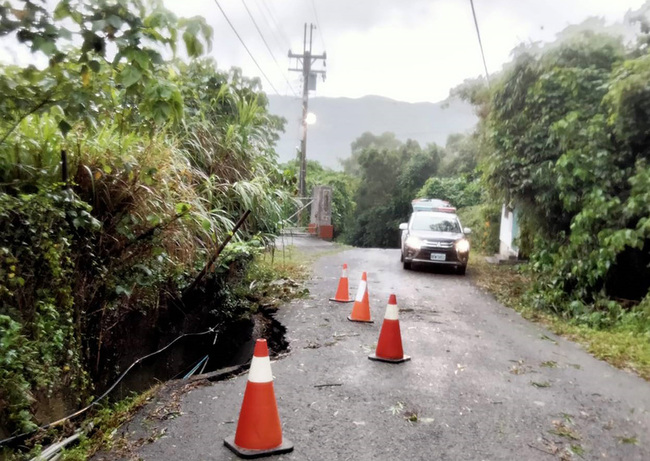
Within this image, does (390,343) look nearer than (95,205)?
No

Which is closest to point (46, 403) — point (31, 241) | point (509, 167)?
point (31, 241)

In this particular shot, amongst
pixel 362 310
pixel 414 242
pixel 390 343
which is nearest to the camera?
pixel 390 343

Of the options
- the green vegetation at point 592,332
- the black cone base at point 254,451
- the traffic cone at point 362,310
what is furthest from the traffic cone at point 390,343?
the black cone base at point 254,451

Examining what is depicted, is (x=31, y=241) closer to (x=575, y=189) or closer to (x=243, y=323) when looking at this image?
(x=243, y=323)

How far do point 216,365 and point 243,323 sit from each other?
1.00 m

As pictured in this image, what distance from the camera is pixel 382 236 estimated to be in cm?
4334

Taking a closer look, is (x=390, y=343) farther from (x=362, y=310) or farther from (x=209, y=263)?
(x=209, y=263)

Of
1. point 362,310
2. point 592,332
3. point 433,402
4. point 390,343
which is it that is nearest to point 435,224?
point 592,332

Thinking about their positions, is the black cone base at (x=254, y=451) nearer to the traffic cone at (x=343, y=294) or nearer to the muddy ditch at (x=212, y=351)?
the muddy ditch at (x=212, y=351)

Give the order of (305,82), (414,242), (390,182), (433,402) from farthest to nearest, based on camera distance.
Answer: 1. (390,182)
2. (305,82)
3. (414,242)
4. (433,402)

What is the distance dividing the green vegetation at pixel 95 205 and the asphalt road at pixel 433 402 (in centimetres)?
99

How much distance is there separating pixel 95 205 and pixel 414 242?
9705 mm

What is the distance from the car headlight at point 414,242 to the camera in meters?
13.2

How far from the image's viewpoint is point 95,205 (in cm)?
460
